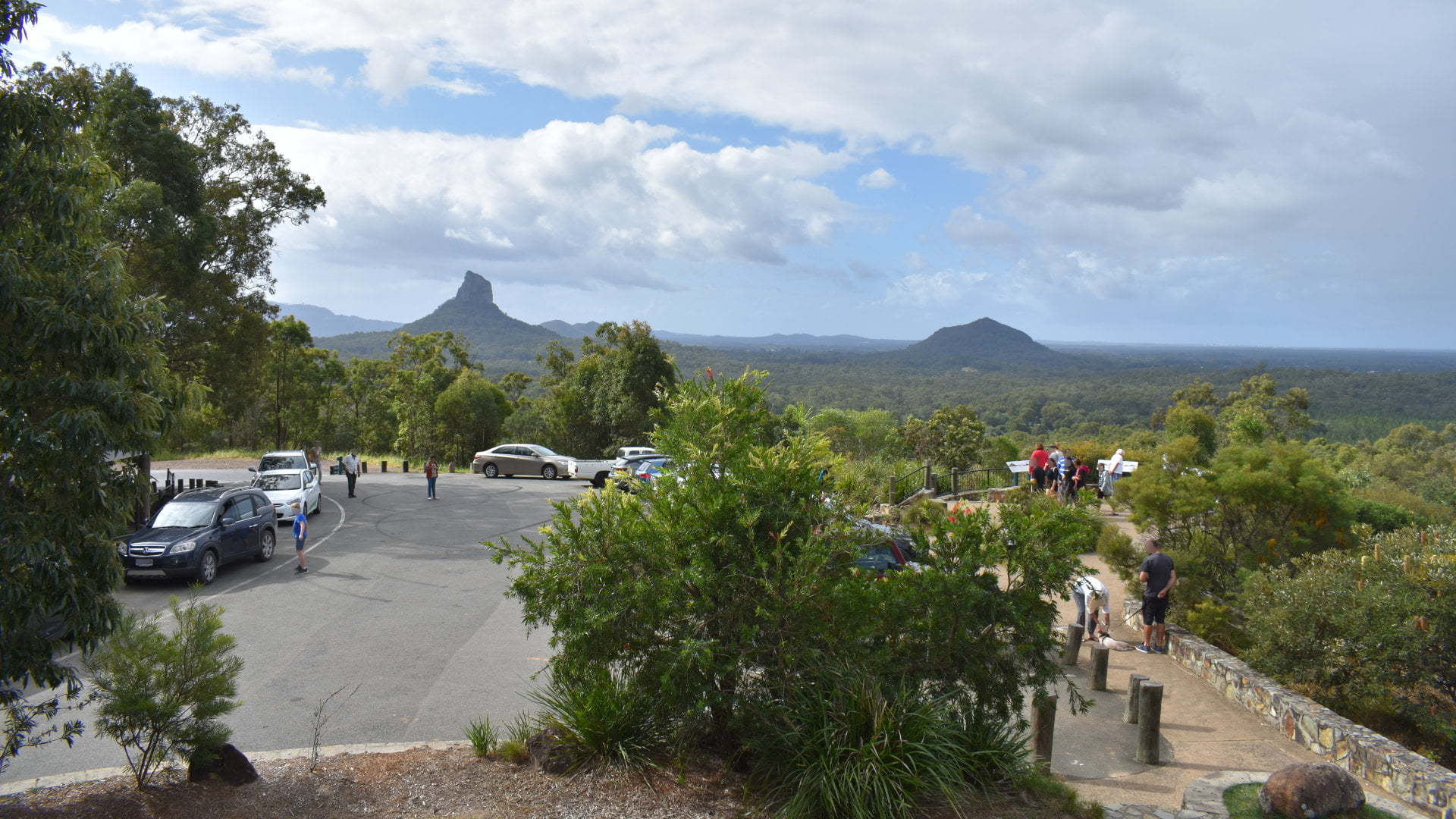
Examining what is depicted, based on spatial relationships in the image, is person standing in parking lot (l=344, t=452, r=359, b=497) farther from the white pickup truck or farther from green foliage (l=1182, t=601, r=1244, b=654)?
green foliage (l=1182, t=601, r=1244, b=654)

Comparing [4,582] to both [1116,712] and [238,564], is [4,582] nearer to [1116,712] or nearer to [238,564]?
[1116,712]

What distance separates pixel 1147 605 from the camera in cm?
1178

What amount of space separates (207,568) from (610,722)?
1031 cm

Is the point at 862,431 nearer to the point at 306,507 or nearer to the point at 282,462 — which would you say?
the point at 282,462

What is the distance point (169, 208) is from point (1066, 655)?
2021 centimetres

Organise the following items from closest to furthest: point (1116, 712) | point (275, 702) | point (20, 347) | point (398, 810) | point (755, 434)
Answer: point (20, 347)
point (398, 810)
point (755, 434)
point (275, 702)
point (1116, 712)

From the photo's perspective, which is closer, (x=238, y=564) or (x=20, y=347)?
(x=20, y=347)

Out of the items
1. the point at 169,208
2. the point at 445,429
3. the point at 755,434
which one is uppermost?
the point at 169,208

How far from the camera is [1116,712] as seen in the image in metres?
9.56

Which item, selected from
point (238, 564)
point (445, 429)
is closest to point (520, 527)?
point (238, 564)

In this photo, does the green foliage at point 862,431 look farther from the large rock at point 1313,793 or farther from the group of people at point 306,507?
the large rock at point 1313,793

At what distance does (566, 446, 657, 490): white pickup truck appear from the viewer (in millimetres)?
30109

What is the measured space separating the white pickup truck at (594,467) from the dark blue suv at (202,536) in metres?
14.3

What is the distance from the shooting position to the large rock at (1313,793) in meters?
6.52
